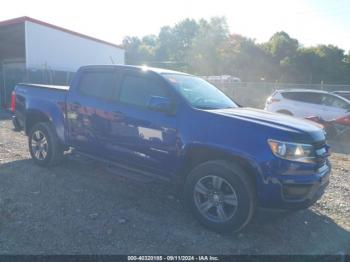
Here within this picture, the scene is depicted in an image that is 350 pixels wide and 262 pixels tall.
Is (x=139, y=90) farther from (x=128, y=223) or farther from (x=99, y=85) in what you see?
(x=128, y=223)

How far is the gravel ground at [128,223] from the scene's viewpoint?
3.53 metres

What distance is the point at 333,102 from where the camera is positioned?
1135cm

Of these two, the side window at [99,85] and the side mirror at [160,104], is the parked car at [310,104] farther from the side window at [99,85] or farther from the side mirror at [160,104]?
the side mirror at [160,104]

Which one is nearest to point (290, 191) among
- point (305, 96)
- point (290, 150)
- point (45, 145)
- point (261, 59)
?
point (290, 150)

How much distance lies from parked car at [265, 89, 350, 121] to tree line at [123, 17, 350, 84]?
26.7 metres

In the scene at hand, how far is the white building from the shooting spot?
17.2 metres

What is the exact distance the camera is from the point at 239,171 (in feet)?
12.2

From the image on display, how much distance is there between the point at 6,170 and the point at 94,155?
1933 mm

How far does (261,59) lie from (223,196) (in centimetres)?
4652

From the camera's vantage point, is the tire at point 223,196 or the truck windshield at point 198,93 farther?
the truck windshield at point 198,93

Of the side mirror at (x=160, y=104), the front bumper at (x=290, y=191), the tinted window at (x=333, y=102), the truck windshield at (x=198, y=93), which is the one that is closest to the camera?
the front bumper at (x=290, y=191)

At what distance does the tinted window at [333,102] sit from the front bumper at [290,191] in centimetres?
869

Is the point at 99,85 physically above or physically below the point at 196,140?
above

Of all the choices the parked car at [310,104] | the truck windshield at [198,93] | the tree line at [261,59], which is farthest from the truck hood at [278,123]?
the tree line at [261,59]
